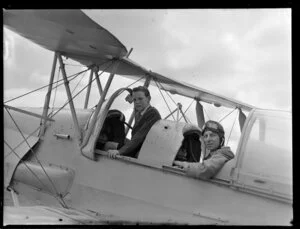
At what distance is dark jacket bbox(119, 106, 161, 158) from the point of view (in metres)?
3.26

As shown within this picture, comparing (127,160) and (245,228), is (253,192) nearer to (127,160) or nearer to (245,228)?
(245,228)

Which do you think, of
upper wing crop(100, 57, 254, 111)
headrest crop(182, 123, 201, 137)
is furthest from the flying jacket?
upper wing crop(100, 57, 254, 111)

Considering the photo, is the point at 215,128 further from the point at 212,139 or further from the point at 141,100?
the point at 141,100

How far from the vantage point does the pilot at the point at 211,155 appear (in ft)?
8.66

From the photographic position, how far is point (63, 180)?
3.66m

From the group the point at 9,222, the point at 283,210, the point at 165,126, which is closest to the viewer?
the point at 283,210

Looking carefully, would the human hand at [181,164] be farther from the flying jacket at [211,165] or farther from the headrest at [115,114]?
the headrest at [115,114]

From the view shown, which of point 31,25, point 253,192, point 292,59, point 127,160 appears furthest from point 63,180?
point 292,59

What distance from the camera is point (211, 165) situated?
8.66 feet

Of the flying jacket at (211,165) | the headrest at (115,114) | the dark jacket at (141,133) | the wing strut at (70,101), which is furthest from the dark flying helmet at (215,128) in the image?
the wing strut at (70,101)

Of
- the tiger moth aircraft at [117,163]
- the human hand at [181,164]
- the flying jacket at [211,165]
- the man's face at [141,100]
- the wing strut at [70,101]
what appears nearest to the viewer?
the tiger moth aircraft at [117,163]

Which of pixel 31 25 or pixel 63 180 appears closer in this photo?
pixel 31 25
